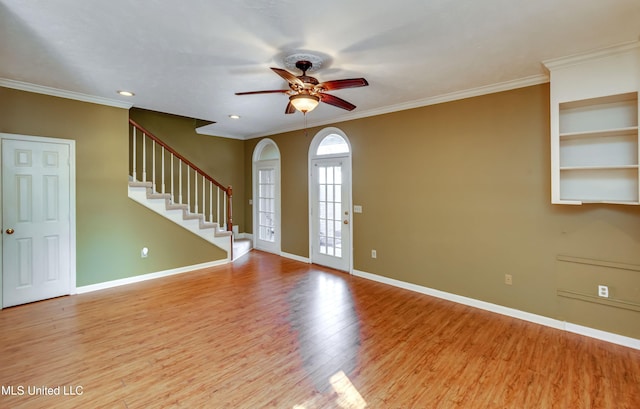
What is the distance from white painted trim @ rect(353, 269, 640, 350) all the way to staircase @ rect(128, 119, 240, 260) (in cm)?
313

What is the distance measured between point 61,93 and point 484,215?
5.54 m

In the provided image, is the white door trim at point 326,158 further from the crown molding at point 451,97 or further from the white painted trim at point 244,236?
the white painted trim at point 244,236

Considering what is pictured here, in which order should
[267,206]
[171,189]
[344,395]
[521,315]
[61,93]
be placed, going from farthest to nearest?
[267,206], [171,189], [61,93], [521,315], [344,395]

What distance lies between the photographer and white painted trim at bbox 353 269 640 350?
2.87m

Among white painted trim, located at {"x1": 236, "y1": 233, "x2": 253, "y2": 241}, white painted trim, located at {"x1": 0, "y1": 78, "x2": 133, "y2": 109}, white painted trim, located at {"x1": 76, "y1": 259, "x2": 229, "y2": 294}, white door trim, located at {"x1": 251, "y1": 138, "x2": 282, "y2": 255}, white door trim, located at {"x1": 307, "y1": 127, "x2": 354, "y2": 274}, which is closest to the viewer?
white painted trim, located at {"x1": 0, "y1": 78, "x2": 133, "y2": 109}

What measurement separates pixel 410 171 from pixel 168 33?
3.29 metres

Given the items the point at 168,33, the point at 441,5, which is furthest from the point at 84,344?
the point at 441,5

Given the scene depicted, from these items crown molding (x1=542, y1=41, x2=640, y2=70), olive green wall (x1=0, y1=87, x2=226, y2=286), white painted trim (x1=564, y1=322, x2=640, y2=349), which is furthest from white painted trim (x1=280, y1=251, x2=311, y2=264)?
crown molding (x1=542, y1=41, x2=640, y2=70)

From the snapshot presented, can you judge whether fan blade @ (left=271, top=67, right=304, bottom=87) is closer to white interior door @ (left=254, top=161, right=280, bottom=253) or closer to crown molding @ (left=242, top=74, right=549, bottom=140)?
crown molding @ (left=242, top=74, right=549, bottom=140)

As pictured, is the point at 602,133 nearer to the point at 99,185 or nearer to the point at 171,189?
the point at 99,185

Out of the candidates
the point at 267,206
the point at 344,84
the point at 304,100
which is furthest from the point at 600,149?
the point at 267,206

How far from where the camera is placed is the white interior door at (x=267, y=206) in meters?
6.43

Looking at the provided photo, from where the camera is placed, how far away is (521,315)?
3393 mm

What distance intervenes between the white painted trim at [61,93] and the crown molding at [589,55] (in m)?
5.23
